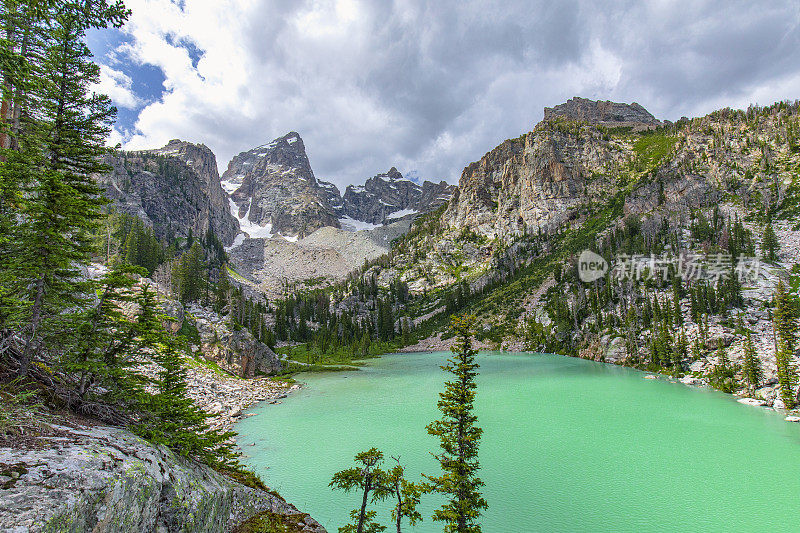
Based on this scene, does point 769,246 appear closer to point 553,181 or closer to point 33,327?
point 553,181

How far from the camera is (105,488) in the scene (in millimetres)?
4879

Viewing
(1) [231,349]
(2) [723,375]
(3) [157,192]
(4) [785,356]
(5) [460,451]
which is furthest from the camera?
(3) [157,192]

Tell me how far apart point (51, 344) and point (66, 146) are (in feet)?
18.4

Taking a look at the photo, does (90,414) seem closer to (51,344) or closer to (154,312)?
(51,344)

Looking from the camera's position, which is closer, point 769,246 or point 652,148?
point 769,246

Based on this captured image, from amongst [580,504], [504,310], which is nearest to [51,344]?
[580,504]

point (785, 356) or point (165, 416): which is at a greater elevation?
point (165, 416)

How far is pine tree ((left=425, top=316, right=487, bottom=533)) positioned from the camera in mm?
12195

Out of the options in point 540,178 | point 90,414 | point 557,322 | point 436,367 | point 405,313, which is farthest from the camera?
point 540,178

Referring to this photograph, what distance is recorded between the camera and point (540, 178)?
18375cm

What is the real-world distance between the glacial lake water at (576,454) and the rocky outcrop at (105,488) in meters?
10.3

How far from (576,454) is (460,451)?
13856 millimetres

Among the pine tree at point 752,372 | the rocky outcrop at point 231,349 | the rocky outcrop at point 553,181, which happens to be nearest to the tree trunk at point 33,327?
the rocky outcrop at point 231,349

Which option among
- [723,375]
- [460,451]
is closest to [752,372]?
[723,375]
